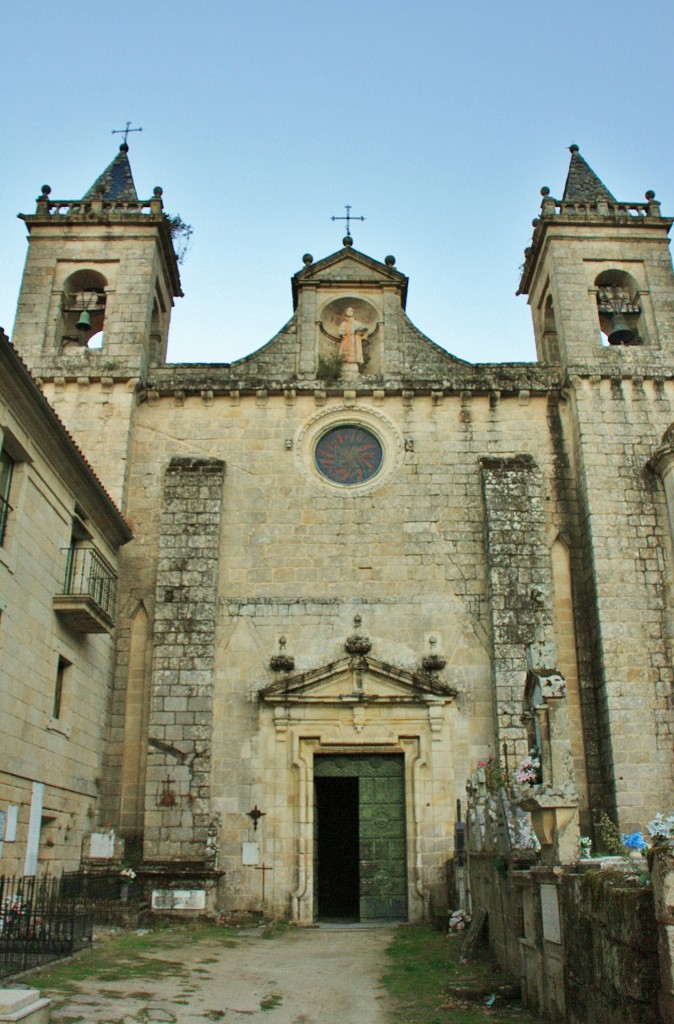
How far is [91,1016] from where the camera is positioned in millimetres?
7176

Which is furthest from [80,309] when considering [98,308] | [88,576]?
[88,576]

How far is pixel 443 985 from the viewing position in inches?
336

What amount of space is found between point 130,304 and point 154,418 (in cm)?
262

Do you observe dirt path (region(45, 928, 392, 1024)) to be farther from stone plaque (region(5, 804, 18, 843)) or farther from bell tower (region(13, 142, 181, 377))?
bell tower (region(13, 142, 181, 377))

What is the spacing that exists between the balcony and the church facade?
99 centimetres

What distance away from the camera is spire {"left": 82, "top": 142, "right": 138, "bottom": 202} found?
1978 cm

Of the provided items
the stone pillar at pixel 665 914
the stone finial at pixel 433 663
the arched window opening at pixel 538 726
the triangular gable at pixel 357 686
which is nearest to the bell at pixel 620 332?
the stone finial at pixel 433 663

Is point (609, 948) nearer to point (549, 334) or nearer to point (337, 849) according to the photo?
point (337, 849)

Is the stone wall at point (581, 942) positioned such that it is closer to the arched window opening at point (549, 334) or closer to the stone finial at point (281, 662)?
the stone finial at point (281, 662)

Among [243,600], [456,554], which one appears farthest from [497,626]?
[243,600]

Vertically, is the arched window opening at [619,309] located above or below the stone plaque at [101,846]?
above

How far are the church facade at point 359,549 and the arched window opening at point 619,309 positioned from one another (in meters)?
0.08

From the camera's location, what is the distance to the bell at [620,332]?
18.2 meters

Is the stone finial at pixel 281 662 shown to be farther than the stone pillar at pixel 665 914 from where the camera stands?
Yes
